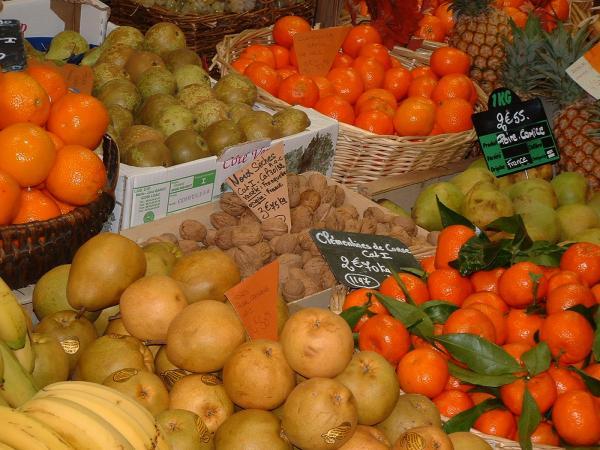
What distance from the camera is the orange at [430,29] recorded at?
3943 mm

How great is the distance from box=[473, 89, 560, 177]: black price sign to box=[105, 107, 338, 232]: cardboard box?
2.50ft

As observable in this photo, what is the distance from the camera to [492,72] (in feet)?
11.8

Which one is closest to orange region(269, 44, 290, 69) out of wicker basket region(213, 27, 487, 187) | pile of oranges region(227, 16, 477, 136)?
pile of oranges region(227, 16, 477, 136)

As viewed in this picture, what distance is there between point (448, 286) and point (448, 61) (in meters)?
1.62

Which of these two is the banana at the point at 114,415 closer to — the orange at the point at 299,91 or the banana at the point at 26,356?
the banana at the point at 26,356

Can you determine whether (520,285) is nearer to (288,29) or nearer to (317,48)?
(317,48)

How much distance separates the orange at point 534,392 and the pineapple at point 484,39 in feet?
6.94

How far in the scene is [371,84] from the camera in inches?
131

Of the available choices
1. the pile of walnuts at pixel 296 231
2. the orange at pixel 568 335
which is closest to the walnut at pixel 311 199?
the pile of walnuts at pixel 296 231

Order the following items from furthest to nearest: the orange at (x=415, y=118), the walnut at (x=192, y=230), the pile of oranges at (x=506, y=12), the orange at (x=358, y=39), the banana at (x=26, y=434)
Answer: the pile of oranges at (x=506, y=12), the orange at (x=358, y=39), the orange at (x=415, y=118), the walnut at (x=192, y=230), the banana at (x=26, y=434)

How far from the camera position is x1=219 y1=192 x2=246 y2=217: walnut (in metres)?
2.46

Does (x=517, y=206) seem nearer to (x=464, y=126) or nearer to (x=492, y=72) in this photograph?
(x=464, y=126)

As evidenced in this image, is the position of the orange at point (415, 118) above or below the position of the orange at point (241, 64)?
above

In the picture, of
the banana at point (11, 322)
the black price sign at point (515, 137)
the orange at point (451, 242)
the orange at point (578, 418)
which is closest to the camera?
the banana at point (11, 322)
